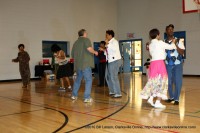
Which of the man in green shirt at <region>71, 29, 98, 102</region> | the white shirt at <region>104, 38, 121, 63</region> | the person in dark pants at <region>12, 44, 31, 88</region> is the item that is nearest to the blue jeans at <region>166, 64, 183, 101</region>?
the white shirt at <region>104, 38, 121, 63</region>

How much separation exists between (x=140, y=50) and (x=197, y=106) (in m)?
12.1

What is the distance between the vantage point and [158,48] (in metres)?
4.76

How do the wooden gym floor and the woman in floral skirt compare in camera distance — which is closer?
the wooden gym floor

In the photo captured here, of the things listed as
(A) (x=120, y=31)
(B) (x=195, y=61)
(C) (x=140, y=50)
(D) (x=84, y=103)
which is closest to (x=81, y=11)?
(A) (x=120, y=31)

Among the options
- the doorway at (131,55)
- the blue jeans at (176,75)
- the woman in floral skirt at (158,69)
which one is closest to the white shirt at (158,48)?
the woman in floral skirt at (158,69)

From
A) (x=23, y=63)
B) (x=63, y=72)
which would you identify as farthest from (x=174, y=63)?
(x=23, y=63)

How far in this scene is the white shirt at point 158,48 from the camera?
4.76 metres

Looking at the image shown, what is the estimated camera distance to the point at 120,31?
17609 mm

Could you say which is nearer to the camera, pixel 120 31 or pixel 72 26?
pixel 72 26

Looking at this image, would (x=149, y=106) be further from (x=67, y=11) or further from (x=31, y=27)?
(x=67, y=11)

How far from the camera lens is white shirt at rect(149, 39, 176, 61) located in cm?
476

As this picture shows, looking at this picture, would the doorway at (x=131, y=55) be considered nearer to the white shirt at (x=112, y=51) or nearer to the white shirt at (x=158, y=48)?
the white shirt at (x=112, y=51)

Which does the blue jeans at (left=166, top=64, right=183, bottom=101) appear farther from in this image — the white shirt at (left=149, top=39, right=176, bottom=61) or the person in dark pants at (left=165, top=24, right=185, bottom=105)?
the white shirt at (left=149, top=39, right=176, bottom=61)

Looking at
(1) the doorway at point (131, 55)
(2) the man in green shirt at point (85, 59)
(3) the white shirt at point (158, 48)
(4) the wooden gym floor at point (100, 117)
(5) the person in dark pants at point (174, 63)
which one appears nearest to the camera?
(4) the wooden gym floor at point (100, 117)
